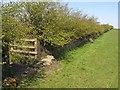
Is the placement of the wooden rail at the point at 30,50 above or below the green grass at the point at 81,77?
above

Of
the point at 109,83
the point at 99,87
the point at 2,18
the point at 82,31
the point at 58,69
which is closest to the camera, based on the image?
the point at 2,18

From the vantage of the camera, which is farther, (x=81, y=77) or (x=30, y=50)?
(x=30, y=50)

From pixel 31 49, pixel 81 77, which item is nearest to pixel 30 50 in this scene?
pixel 31 49

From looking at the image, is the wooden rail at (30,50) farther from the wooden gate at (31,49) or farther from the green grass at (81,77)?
the green grass at (81,77)

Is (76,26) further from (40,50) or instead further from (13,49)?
(13,49)

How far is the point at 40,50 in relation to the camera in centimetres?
1378

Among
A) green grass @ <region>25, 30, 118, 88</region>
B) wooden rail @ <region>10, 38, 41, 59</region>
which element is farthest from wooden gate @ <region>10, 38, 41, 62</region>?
green grass @ <region>25, 30, 118, 88</region>

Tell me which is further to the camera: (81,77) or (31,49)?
(31,49)

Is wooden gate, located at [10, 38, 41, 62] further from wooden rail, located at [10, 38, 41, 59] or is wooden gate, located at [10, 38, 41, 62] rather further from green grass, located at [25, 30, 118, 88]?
green grass, located at [25, 30, 118, 88]

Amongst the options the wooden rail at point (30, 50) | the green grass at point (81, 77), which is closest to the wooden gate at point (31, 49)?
the wooden rail at point (30, 50)

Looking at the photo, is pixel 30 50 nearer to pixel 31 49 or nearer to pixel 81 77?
pixel 31 49

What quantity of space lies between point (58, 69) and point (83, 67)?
161cm

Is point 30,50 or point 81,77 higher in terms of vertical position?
point 30,50

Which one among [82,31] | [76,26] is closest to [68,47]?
[76,26]
